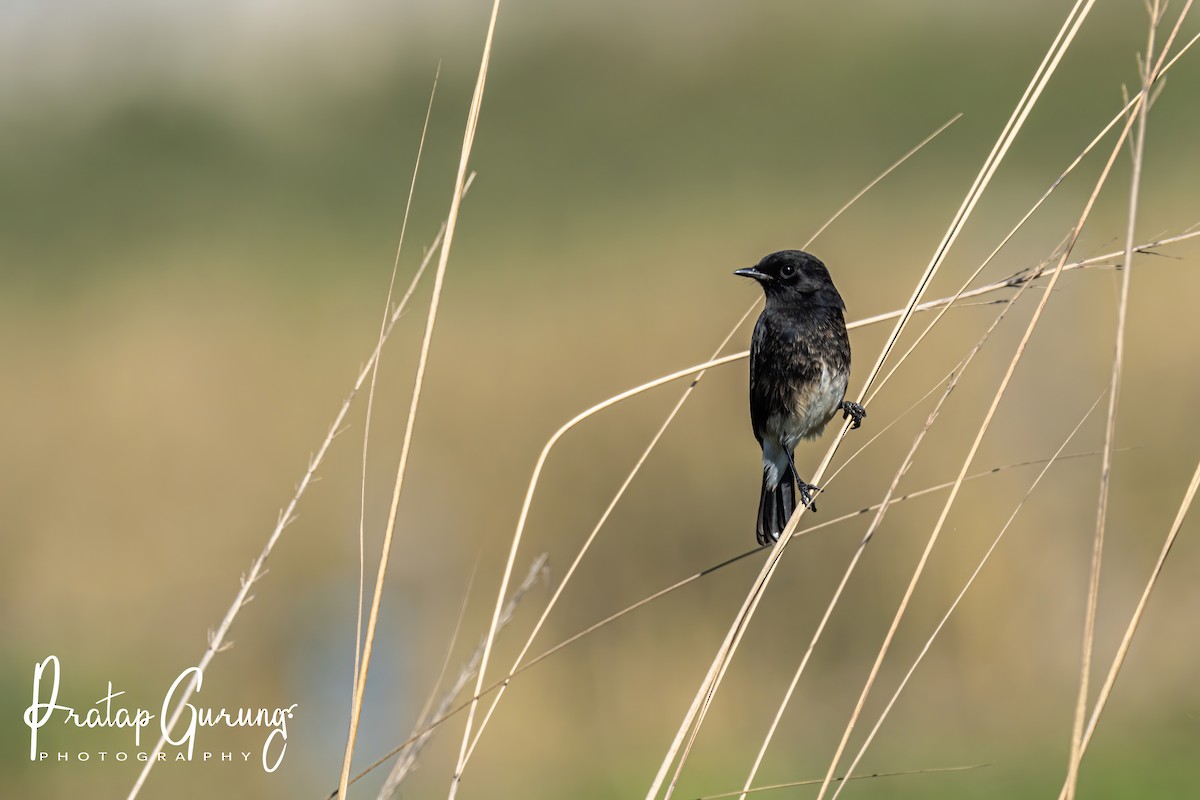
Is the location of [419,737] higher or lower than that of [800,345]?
lower

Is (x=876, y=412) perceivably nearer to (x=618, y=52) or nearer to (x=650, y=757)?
(x=650, y=757)

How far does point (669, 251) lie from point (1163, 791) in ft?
35.4

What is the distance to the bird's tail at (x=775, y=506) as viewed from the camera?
13.8 feet

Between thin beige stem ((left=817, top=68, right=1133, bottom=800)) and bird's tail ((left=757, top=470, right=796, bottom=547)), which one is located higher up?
bird's tail ((left=757, top=470, right=796, bottom=547))

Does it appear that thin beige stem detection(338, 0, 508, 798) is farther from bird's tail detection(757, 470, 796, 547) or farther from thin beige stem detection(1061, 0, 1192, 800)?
bird's tail detection(757, 470, 796, 547)

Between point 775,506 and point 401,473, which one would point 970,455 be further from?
point 775,506

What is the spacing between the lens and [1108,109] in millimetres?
23922

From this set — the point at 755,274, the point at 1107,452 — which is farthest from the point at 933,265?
→ the point at 755,274

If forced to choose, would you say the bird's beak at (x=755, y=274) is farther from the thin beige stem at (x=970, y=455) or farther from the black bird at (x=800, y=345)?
the thin beige stem at (x=970, y=455)

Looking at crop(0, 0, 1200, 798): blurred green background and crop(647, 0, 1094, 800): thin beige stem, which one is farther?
crop(0, 0, 1200, 798): blurred green background

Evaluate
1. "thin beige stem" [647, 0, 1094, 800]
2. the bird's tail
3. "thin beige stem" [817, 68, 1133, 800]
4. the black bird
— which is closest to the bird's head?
the black bird

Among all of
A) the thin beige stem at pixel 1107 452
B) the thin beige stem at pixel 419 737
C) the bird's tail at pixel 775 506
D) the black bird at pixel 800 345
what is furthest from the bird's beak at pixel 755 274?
the thin beige stem at pixel 1107 452

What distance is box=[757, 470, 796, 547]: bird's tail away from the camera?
13.8 ft

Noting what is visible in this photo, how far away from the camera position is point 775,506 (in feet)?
15.0
